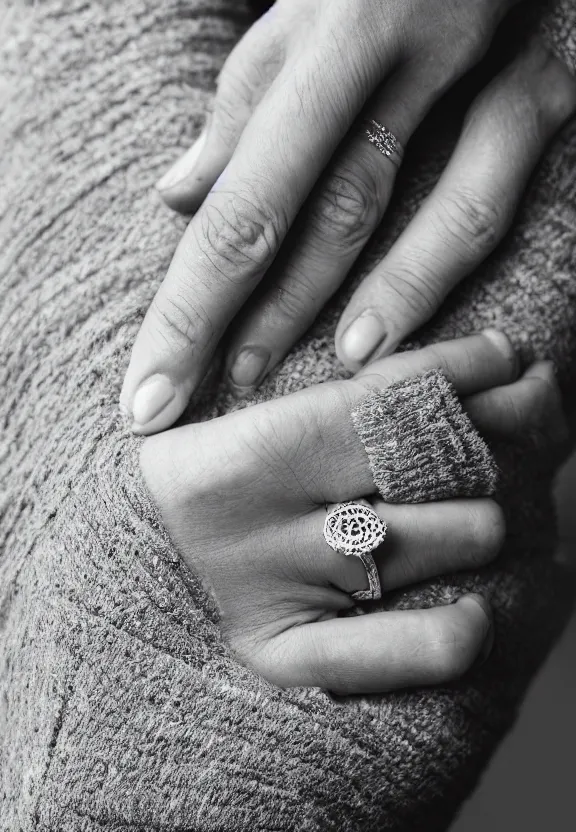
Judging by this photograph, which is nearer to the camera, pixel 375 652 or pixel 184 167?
pixel 375 652

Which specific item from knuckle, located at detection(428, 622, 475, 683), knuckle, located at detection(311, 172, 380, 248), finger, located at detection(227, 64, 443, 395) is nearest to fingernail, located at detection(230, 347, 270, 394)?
finger, located at detection(227, 64, 443, 395)

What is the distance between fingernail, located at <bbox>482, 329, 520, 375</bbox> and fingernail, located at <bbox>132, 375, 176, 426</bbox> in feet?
0.84

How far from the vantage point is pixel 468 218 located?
646mm

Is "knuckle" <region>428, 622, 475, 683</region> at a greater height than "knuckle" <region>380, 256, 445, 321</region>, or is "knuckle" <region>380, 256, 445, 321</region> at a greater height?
"knuckle" <region>380, 256, 445, 321</region>

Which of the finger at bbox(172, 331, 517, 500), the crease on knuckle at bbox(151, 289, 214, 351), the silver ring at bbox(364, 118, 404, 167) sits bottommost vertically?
the finger at bbox(172, 331, 517, 500)

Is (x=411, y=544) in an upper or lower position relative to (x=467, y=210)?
lower

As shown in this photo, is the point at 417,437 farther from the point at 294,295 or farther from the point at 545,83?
the point at 545,83

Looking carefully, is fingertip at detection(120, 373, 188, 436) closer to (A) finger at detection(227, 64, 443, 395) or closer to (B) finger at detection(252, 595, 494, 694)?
(A) finger at detection(227, 64, 443, 395)

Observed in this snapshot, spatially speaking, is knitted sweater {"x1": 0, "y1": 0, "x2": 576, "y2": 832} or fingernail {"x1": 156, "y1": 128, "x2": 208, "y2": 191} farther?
fingernail {"x1": 156, "y1": 128, "x2": 208, "y2": 191}

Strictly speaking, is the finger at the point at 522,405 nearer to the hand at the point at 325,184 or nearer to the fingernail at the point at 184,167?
the hand at the point at 325,184

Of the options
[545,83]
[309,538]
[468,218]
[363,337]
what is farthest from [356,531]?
[545,83]

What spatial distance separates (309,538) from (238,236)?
22cm

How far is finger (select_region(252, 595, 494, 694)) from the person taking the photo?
583mm

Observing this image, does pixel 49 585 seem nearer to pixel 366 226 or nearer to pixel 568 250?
pixel 366 226
